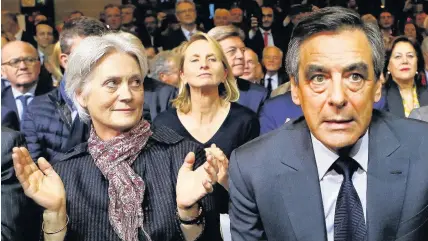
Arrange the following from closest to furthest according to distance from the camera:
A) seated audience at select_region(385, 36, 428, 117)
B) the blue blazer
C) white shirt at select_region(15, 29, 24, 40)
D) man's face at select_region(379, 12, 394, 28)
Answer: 1. the blue blazer
2. seated audience at select_region(385, 36, 428, 117)
3. white shirt at select_region(15, 29, 24, 40)
4. man's face at select_region(379, 12, 394, 28)

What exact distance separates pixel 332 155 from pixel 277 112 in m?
1.57

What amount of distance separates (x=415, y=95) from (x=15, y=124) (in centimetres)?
251

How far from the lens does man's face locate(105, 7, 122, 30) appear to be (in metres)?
8.19

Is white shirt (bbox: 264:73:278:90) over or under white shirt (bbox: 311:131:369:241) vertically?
under

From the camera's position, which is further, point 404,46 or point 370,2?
point 370,2

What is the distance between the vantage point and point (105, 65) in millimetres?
2158

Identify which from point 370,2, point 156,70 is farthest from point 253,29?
point 156,70

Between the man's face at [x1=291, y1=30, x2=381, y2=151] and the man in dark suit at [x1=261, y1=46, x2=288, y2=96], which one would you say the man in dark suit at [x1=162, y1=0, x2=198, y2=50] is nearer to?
the man in dark suit at [x1=261, y1=46, x2=288, y2=96]

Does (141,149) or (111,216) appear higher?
(141,149)

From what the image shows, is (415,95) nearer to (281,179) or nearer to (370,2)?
(281,179)

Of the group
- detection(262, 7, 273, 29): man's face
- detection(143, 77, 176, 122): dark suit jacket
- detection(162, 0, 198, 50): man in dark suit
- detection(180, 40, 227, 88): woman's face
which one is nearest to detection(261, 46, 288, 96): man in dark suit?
detection(162, 0, 198, 50): man in dark suit

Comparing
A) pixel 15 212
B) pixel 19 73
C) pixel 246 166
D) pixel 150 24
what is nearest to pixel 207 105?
pixel 15 212

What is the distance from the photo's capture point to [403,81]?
439 cm

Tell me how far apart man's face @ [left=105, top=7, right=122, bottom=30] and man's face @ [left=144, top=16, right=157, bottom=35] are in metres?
0.37
